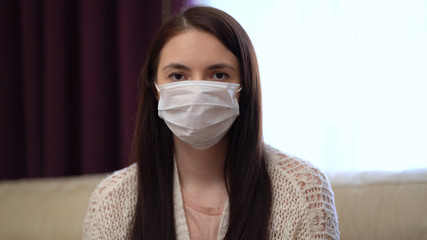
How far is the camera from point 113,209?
1523mm

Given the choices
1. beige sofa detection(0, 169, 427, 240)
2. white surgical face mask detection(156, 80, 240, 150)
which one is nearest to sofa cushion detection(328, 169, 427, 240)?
beige sofa detection(0, 169, 427, 240)

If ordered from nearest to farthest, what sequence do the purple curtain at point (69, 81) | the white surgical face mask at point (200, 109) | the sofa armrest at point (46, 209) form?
the white surgical face mask at point (200, 109) < the sofa armrest at point (46, 209) < the purple curtain at point (69, 81)

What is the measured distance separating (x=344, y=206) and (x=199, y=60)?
0.63 meters

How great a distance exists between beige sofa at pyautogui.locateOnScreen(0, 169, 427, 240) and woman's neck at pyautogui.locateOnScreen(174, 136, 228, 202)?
1.24 feet

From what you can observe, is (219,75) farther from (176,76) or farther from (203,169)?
(203,169)

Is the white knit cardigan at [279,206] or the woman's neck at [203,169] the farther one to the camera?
the woman's neck at [203,169]

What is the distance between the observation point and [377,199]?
5.10 ft

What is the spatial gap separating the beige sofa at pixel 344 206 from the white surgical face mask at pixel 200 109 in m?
0.48

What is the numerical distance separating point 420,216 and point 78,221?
3.57ft

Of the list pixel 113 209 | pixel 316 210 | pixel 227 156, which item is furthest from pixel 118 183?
pixel 316 210

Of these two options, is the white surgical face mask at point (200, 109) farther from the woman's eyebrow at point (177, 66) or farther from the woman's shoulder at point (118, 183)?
the woman's shoulder at point (118, 183)

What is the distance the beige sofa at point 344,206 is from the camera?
1.50 metres

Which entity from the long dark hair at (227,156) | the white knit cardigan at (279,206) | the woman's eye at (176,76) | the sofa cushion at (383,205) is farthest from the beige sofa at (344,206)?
the woman's eye at (176,76)

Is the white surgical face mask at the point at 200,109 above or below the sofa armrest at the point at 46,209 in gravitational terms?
above
